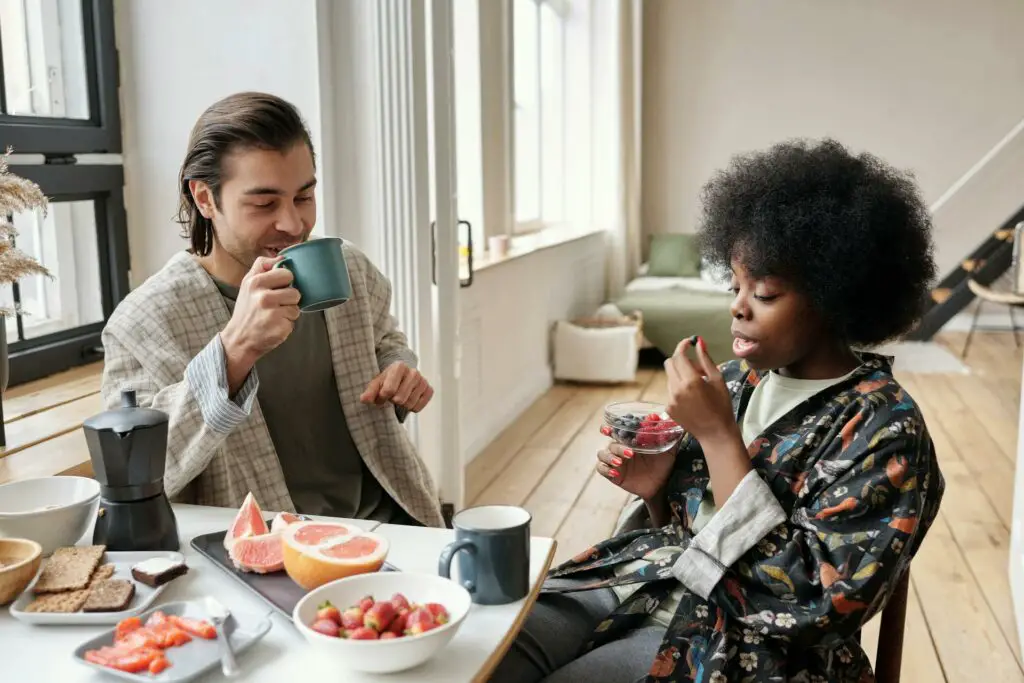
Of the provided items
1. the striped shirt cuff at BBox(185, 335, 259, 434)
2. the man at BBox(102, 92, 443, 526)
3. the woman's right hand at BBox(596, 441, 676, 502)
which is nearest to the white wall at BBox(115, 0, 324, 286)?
the man at BBox(102, 92, 443, 526)

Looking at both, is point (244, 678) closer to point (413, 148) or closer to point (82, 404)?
point (82, 404)

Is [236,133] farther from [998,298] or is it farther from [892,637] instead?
[998,298]

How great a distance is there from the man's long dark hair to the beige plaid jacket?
0.15 metres

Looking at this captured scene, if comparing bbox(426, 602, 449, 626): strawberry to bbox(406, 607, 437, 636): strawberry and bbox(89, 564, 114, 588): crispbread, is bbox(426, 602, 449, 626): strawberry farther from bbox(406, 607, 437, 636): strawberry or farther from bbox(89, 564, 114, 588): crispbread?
bbox(89, 564, 114, 588): crispbread

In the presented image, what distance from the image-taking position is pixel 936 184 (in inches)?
277

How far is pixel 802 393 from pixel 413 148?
1322 mm

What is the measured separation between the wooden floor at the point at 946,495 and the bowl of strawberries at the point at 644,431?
50.3 inches

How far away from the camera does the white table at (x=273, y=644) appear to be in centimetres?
87

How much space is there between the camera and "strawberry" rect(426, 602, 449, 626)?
0.90m

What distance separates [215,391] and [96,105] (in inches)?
46.1

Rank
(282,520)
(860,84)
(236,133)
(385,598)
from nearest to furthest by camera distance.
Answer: (385,598) < (282,520) < (236,133) < (860,84)

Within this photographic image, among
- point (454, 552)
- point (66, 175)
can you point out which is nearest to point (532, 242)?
point (66, 175)

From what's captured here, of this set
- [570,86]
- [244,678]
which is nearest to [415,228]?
[244,678]

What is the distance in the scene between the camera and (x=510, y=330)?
14.7ft
